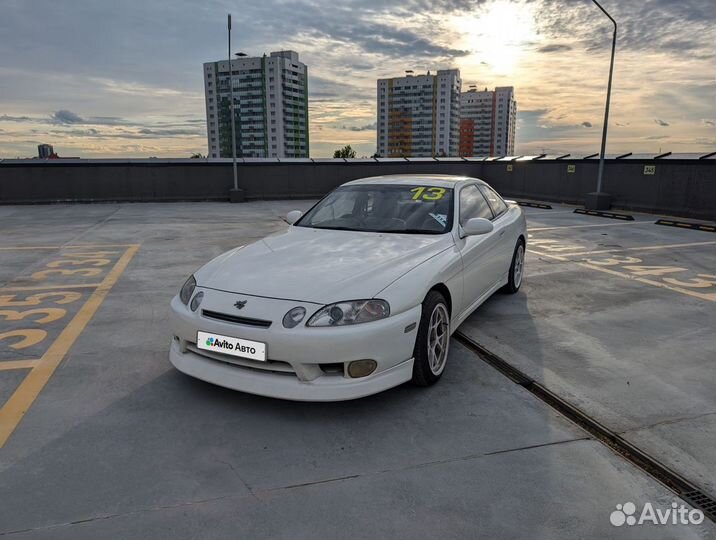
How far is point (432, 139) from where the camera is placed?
313 ft

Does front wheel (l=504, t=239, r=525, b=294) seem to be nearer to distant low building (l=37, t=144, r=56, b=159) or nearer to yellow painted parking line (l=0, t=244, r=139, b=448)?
yellow painted parking line (l=0, t=244, r=139, b=448)

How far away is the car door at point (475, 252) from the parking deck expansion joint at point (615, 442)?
59 centimetres

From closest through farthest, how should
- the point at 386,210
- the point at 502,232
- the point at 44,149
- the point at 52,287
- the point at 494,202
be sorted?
1. the point at 386,210
2. the point at 502,232
3. the point at 494,202
4. the point at 52,287
5. the point at 44,149

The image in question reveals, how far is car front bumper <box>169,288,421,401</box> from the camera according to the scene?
294cm

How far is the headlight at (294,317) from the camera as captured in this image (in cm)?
298

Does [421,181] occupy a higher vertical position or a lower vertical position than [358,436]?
→ higher

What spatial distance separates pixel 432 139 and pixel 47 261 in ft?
304

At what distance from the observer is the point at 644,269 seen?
7309 mm

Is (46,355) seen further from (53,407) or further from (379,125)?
(379,125)

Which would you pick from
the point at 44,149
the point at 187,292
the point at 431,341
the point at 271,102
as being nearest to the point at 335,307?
the point at 431,341

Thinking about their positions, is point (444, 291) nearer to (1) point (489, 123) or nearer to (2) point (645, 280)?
(2) point (645, 280)

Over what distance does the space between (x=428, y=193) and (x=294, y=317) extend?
7.14 ft

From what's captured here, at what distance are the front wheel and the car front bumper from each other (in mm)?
2888

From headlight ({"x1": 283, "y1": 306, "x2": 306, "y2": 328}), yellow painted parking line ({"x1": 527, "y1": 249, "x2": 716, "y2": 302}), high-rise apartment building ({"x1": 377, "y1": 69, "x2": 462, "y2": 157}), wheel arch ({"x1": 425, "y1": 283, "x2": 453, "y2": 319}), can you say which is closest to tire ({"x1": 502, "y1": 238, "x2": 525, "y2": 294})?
yellow painted parking line ({"x1": 527, "y1": 249, "x2": 716, "y2": 302})
